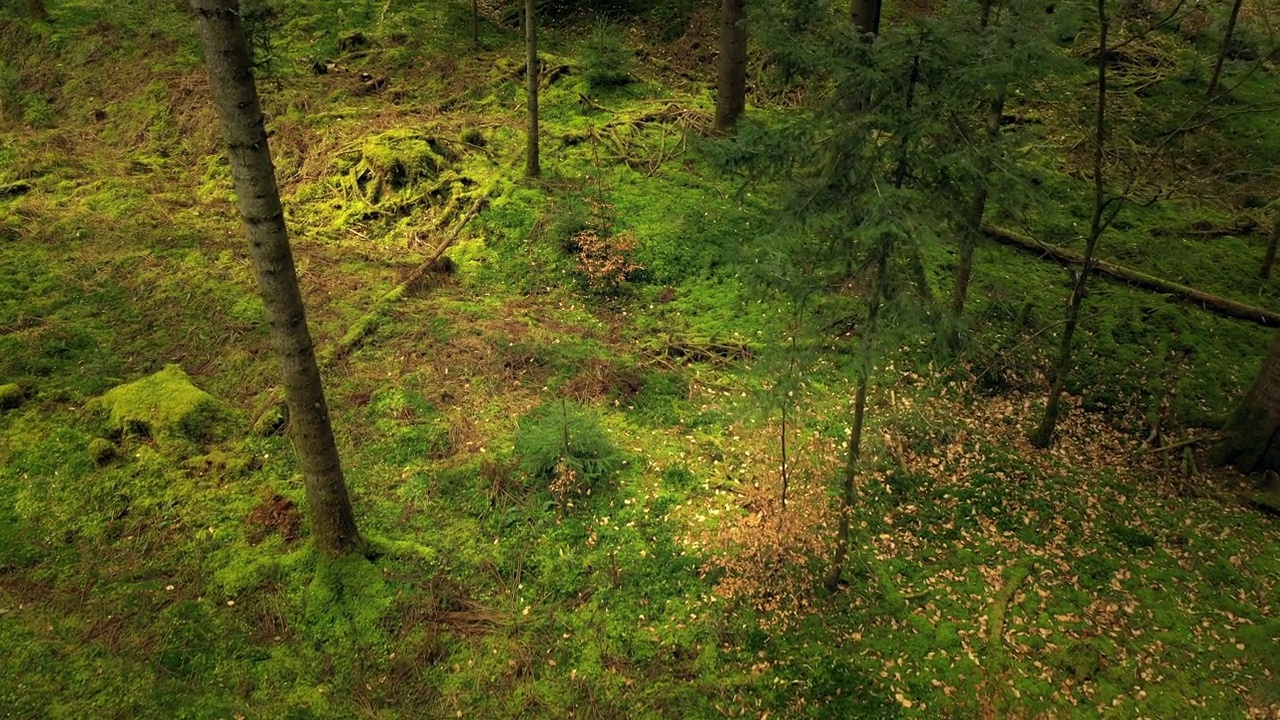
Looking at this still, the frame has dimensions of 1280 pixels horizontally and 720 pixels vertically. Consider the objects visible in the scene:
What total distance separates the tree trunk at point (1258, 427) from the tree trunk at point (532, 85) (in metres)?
12.3

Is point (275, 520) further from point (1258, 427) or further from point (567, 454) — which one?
point (1258, 427)

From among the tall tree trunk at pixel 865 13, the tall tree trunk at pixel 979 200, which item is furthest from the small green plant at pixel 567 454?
the tall tree trunk at pixel 865 13

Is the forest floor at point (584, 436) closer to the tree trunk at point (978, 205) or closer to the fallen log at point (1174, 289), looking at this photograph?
the fallen log at point (1174, 289)

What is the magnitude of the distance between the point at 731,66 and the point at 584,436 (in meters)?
9.33

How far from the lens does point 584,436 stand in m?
8.67

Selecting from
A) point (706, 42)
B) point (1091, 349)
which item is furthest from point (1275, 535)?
point (706, 42)

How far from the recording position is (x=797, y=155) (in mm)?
6000

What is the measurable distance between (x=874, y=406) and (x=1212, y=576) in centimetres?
432

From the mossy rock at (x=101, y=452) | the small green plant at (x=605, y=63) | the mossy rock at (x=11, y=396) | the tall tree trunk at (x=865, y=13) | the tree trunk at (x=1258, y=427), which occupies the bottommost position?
the tree trunk at (x=1258, y=427)

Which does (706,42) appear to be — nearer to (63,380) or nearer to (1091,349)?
(1091,349)

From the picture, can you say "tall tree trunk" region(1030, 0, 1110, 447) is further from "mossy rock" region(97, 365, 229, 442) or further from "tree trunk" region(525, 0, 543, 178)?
"mossy rock" region(97, 365, 229, 442)

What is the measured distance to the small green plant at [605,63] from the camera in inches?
679

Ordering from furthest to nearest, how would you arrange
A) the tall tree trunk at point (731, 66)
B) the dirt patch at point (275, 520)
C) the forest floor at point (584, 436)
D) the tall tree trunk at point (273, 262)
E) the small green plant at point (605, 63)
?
the small green plant at point (605, 63)
the tall tree trunk at point (731, 66)
the dirt patch at point (275, 520)
the forest floor at point (584, 436)
the tall tree trunk at point (273, 262)

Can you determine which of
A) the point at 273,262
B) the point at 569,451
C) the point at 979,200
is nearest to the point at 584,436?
the point at 569,451
